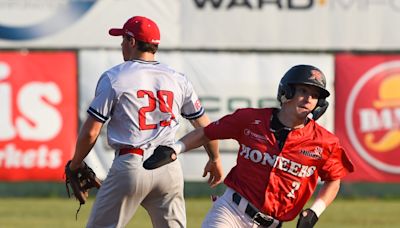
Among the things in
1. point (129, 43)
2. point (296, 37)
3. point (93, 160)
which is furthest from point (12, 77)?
point (129, 43)

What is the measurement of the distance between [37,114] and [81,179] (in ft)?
26.4

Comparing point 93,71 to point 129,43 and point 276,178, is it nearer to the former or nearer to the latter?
point 129,43

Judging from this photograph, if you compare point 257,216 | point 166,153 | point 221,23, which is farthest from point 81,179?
point 221,23

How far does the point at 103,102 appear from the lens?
7.22 m

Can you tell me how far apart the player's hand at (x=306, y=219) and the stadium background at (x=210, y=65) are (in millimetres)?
9295

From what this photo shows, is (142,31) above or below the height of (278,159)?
above

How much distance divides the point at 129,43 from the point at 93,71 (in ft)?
27.2

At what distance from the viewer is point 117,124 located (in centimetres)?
733

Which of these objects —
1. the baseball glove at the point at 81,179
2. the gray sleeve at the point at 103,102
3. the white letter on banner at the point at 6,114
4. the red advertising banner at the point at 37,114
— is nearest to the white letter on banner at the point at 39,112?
the red advertising banner at the point at 37,114

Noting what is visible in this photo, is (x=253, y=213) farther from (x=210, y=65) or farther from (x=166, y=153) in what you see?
(x=210, y=65)

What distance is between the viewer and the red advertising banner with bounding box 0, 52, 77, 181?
15672mm

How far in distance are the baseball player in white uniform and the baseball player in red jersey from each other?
0.76m

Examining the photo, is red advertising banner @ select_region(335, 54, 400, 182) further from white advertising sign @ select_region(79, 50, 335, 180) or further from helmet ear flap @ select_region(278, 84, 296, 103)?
helmet ear flap @ select_region(278, 84, 296, 103)

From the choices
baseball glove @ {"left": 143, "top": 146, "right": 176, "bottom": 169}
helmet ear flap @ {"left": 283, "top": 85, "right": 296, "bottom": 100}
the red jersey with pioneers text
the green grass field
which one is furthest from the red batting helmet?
the green grass field
